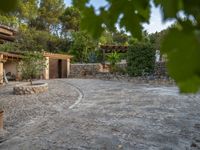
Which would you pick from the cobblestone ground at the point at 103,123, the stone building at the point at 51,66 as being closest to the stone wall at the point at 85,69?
the stone building at the point at 51,66

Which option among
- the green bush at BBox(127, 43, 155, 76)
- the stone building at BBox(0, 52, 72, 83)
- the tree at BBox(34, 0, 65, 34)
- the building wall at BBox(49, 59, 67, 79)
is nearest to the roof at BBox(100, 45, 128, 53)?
the stone building at BBox(0, 52, 72, 83)

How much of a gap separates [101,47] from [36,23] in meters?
12.0

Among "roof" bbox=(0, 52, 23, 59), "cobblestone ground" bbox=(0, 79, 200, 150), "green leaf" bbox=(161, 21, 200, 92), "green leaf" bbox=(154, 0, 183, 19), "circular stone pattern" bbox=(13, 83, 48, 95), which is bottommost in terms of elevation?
"cobblestone ground" bbox=(0, 79, 200, 150)

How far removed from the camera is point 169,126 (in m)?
7.73

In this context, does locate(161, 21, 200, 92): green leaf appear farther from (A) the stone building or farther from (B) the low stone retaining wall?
(A) the stone building

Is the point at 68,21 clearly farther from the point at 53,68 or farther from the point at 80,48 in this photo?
the point at 53,68

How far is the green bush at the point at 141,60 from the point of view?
22.5m

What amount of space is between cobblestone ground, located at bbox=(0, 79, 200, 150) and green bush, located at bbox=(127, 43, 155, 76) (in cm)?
941

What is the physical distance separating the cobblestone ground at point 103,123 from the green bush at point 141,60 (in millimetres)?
9407

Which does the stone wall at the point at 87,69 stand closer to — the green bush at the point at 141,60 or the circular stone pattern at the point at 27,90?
the green bush at the point at 141,60

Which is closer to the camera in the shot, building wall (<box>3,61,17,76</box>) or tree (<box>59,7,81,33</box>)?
building wall (<box>3,61,17,76</box>)

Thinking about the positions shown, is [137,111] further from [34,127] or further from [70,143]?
[70,143]

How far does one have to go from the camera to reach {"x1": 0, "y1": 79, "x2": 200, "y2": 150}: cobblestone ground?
6266 mm

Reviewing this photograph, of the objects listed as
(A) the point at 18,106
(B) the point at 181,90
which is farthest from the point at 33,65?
(B) the point at 181,90
